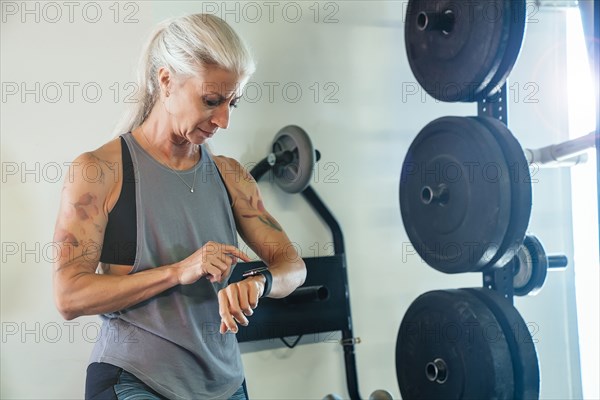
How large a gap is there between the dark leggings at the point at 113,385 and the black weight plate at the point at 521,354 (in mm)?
1011

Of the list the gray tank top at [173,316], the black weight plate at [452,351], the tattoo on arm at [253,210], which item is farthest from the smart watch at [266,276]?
the black weight plate at [452,351]

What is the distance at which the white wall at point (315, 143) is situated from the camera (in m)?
2.15

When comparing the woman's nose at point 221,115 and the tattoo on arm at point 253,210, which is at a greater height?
the woman's nose at point 221,115

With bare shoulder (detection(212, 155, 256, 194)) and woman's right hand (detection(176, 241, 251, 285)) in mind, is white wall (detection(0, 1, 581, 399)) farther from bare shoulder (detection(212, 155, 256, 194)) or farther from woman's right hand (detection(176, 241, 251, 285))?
woman's right hand (detection(176, 241, 251, 285))

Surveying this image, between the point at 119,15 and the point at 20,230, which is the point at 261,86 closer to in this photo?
the point at 119,15

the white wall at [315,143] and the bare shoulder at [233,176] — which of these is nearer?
the bare shoulder at [233,176]

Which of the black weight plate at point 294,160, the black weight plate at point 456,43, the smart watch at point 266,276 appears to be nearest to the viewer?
the smart watch at point 266,276

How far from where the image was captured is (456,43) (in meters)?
2.05

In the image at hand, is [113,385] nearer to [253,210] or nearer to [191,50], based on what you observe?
[253,210]

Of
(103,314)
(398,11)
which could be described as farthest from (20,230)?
(398,11)

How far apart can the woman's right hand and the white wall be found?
0.93m

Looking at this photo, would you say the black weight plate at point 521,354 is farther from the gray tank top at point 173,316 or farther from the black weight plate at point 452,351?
the gray tank top at point 173,316

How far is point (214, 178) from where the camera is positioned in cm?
173

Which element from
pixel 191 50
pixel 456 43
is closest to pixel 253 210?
pixel 191 50
